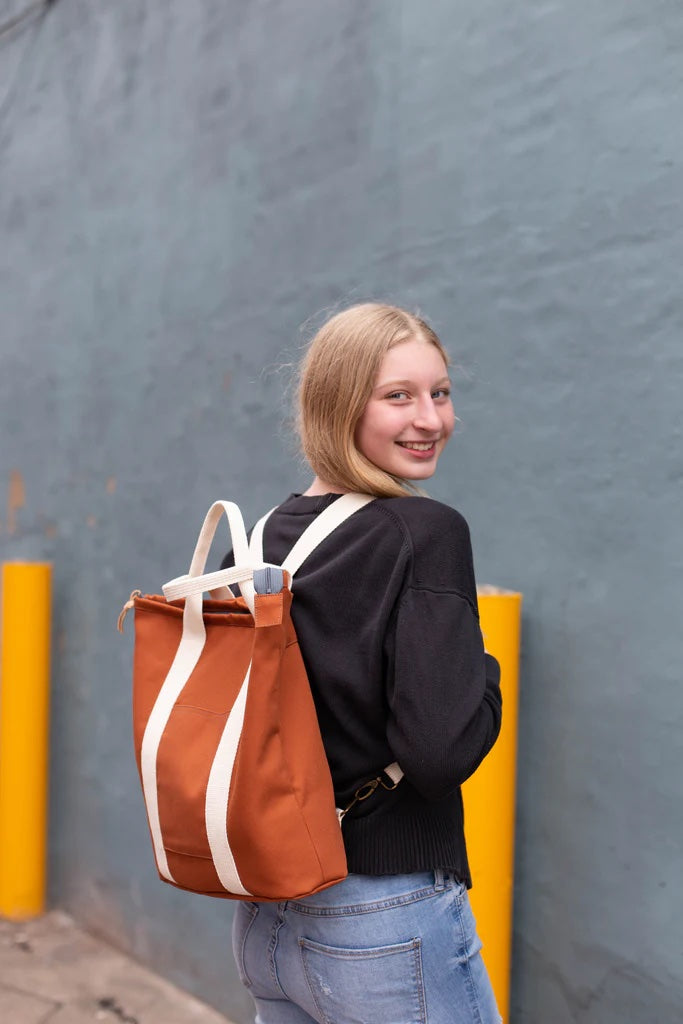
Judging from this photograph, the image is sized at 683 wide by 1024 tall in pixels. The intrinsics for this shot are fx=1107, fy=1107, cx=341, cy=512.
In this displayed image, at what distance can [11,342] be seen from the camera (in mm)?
4965

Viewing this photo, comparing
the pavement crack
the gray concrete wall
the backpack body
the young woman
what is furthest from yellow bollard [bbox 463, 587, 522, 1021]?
the pavement crack

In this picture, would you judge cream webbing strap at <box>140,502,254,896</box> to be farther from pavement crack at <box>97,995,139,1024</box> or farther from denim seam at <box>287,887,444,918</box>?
pavement crack at <box>97,995,139,1024</box>

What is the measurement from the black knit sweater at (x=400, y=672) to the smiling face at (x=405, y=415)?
13 cm

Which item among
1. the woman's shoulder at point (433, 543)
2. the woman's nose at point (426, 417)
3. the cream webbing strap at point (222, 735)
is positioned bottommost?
the cream webbing strap at point (222, 735)

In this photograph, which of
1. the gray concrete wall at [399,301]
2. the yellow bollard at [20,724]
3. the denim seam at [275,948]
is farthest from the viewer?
the yellow bollard at [20,724]

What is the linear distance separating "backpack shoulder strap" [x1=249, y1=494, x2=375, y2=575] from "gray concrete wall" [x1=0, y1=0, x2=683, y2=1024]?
3.19ft

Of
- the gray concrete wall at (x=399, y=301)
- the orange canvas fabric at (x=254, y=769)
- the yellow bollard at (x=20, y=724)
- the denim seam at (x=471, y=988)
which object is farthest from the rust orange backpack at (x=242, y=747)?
the yellow bollard at (x=20, y=724)

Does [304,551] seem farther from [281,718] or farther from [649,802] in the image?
[649,802]

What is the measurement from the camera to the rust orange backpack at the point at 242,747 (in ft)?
4.89

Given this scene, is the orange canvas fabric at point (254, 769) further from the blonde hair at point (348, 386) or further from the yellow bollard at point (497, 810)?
the yellow bollard at point (497, 810)

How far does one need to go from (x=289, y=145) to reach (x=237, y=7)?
1.98ft

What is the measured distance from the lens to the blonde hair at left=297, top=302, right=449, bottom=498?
5.54 ft

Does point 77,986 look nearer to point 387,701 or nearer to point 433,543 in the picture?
point 387,701

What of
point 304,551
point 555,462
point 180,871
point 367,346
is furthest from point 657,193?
point 180,871
